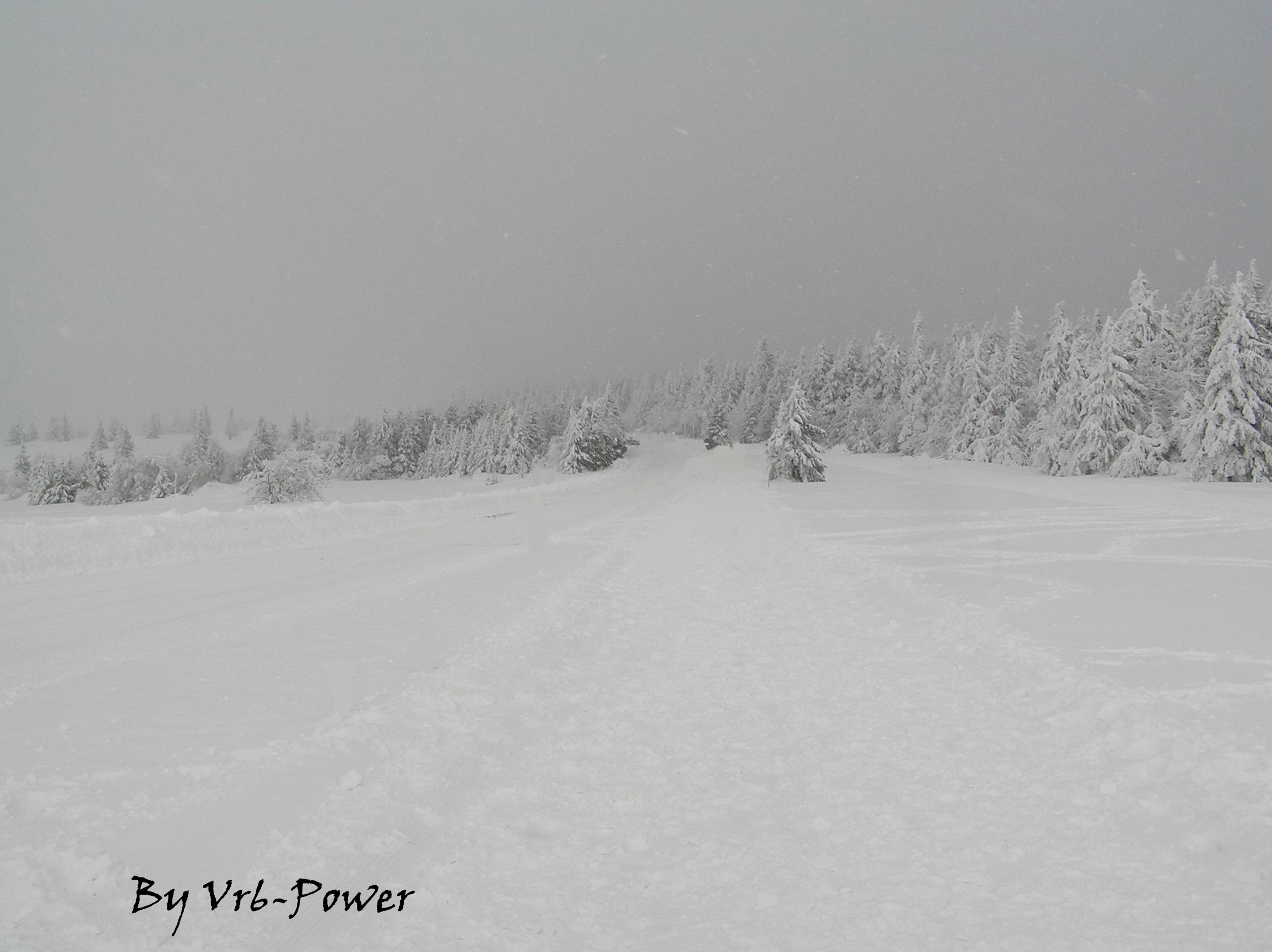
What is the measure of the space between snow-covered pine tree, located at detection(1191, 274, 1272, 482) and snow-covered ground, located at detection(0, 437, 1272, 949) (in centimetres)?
2840

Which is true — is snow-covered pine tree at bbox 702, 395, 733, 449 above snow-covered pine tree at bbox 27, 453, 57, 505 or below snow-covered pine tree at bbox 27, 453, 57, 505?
above

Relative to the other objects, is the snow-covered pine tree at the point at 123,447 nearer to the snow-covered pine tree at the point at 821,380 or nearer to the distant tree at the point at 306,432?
the distant tree at the point at 306,432

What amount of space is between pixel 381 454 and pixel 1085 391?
79957mm

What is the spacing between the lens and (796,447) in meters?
41.3

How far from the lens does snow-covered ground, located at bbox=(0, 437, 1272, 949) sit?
3.08 m

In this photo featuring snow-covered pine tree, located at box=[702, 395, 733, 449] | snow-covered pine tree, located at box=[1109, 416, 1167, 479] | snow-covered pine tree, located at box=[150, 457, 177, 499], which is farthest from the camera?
snow-covered pine tree, located at box=[702, 395, 733, 449]

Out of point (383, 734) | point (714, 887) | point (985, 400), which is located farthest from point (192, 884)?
point (985, 400)

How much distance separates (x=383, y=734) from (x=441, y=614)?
12.7 feet

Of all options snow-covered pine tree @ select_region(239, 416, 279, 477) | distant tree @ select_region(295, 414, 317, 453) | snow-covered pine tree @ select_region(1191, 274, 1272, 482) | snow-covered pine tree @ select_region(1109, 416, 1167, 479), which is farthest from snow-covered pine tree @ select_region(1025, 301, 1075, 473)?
distant tree @ select_region(295, 414, 317, 453)

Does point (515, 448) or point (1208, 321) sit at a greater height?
point (1208, 321)

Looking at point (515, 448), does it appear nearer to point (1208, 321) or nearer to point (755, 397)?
point (755, 397)

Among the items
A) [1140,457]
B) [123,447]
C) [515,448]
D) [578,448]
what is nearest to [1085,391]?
[1140,457]

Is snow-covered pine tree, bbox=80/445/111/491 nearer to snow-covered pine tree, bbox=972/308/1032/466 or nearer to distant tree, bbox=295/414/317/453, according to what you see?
distant tree, bbox=295/414/317/453

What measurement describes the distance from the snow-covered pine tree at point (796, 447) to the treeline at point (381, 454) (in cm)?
2602
